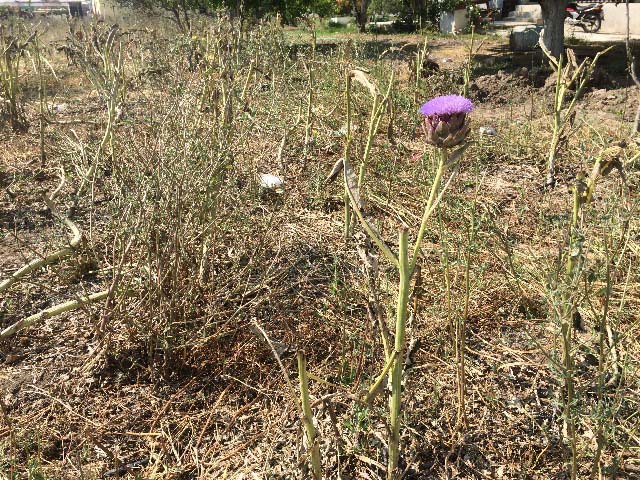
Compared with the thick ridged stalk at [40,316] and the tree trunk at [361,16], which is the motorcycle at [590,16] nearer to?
the tree trunk at [361,16]

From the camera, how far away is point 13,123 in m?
5.10

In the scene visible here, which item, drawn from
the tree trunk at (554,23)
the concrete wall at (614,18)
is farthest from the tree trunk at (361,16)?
the tree trunk at (554,23)

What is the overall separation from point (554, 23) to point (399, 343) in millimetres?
7997

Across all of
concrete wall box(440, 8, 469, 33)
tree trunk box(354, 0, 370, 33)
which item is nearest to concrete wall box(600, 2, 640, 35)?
concrete wall box(440, 8, 469, 33)

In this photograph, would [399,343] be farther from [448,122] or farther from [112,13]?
[112,13]

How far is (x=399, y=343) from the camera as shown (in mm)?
1364

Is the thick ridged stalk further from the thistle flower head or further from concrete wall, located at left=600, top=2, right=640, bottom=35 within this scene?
concrete wall, located at left=600, top=2, right=640, bottom=35

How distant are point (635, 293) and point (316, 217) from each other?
5.75 feet

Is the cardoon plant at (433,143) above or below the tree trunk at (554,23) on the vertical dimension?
below

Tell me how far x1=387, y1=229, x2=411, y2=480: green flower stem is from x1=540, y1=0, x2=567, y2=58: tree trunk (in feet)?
25.6

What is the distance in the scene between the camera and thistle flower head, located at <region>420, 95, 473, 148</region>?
149 cm

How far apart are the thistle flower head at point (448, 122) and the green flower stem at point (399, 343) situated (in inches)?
13.2

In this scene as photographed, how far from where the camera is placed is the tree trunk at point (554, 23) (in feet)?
25.6

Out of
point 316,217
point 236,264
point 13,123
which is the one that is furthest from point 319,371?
point 13,123
